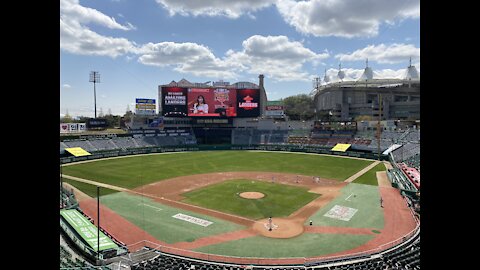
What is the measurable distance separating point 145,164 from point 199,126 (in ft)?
123

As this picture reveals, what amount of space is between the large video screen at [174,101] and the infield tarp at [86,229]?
64.2 metres

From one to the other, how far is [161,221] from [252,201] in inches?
460

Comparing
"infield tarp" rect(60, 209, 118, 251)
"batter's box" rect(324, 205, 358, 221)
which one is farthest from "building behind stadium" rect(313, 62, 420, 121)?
"infield tarp" rect(60, 209, 118, 251)

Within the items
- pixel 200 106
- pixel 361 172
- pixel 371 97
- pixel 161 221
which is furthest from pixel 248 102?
pixel 371 97

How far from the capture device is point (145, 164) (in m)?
67.6

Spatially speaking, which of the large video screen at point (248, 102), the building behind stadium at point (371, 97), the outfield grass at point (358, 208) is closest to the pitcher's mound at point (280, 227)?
the outfield grass at point (358, 208)
